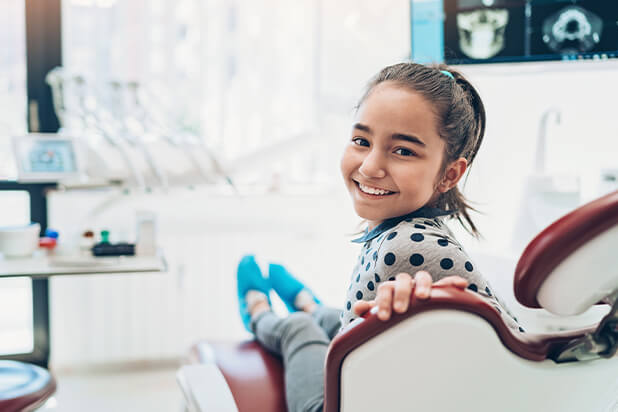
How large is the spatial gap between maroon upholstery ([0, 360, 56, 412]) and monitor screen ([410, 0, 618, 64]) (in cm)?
131

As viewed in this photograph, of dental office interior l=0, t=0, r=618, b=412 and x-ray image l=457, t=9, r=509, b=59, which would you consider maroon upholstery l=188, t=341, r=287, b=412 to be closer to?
dental office interior l=0, t=0, r=618, b=412

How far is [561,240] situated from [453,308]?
0.47 feet

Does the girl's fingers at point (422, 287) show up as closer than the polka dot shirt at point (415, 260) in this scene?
Yes

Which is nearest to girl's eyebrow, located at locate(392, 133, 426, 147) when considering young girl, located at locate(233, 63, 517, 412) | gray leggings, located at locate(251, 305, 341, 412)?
young girl, located at locate(233, 63, 517, 412)

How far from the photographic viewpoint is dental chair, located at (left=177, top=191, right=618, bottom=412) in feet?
2.17

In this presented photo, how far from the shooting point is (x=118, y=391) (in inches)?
95.0

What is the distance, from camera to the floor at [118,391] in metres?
2.28

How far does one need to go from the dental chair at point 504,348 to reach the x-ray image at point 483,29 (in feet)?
4.13

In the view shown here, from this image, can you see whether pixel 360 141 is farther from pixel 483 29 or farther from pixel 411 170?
pixel 483 29

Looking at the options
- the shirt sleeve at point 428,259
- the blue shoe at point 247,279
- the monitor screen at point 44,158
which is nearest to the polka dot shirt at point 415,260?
the shirt sleeve at point 428,259

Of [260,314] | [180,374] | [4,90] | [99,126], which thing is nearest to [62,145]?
[99,126]

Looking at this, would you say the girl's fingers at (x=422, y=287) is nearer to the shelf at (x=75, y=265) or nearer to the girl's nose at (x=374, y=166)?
the girl's nose at (x=374, y=166)

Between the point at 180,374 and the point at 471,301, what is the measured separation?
80 centimetres

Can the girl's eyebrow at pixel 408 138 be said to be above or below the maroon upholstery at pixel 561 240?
above
